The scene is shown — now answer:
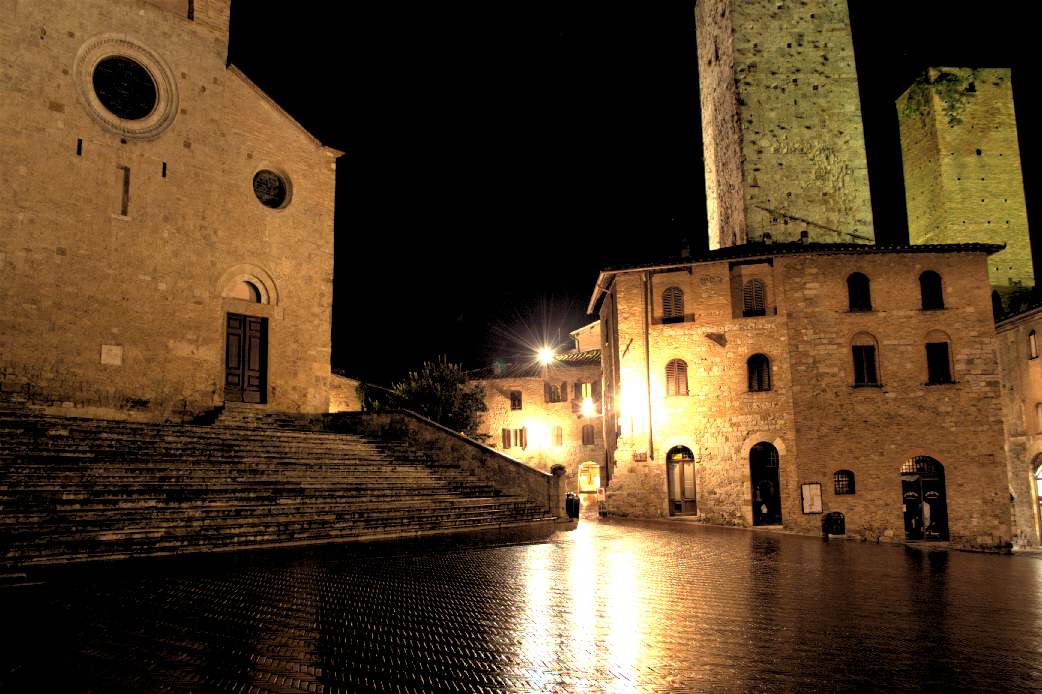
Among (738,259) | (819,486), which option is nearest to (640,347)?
(738,259)

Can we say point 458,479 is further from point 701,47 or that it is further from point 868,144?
point 868,144

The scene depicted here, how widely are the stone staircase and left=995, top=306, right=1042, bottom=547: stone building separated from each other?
1886cm

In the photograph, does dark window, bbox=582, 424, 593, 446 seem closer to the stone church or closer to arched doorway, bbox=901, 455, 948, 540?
the stone church

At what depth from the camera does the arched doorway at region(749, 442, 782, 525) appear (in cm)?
2009

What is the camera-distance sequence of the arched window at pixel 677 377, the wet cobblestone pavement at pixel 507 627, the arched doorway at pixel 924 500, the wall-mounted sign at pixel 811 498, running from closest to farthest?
the wet cobblestone pavement at pixel 507 627 < the wall-mounted sign at pixel 811 498 < the arched doorway at pixel 924 500 < the arched window at pixel 677 377

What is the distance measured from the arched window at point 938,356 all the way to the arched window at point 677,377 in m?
7.13

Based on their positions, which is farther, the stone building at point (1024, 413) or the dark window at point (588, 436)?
the dark window at point (588, 436)

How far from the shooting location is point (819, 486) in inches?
760

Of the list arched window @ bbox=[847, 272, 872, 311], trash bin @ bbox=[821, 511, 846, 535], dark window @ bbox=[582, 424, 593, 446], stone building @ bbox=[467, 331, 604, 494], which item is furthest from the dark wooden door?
A: dark window @ bbox=[582, 424, 593, 446]

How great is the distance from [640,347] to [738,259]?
4.18 m

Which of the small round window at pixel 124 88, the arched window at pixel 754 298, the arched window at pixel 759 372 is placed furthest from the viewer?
the arched window at pixel 754 298

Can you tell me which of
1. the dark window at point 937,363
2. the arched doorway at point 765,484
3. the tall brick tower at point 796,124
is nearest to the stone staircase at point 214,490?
the arched doorway at point 765,484

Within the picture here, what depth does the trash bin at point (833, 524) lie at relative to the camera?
19.0m

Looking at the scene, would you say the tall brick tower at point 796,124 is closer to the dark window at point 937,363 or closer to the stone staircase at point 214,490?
the dark window at point 937,363
